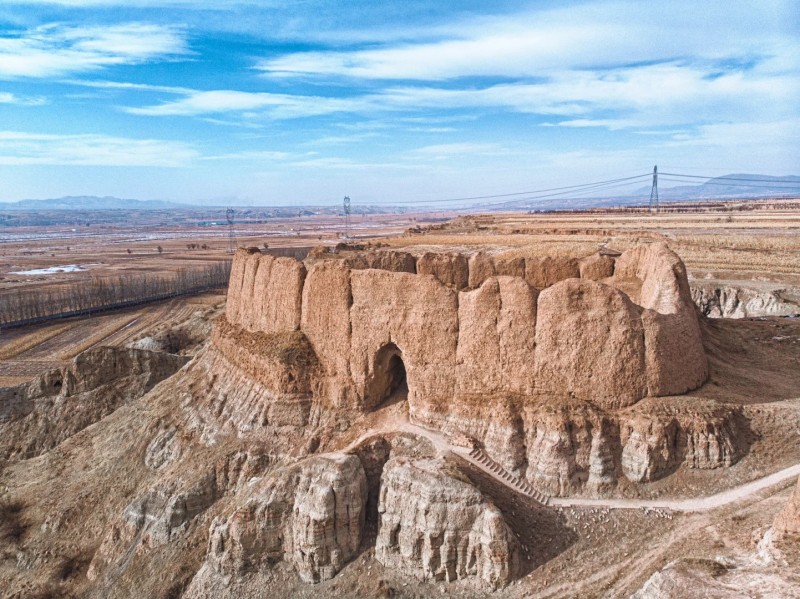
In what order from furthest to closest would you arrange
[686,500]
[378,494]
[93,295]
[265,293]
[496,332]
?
[93,295] < [265,293] < [496,332] < [378,494] < [686,500]

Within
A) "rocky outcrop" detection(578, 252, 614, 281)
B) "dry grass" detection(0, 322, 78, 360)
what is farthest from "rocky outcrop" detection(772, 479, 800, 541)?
"dry grass" detection(0, 322, 78, 360)

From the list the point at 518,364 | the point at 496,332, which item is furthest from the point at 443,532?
the point at 496,332

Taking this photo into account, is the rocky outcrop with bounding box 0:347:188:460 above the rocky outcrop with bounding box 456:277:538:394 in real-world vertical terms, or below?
below

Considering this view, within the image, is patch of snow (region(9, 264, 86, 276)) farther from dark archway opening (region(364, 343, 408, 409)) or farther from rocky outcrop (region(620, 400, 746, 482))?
rocky outcrop (region(620, 400, 746, 482))

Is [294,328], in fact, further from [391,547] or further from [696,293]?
[696,293]

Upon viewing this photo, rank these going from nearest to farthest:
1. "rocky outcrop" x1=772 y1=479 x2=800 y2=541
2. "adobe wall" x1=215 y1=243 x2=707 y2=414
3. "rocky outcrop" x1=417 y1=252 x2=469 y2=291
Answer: "rocky outcrop" x1=772 y1=479 x2=800 y2=541 < "adobe wall" x1=215 y1=243 x2=707 y2=414 < "rocky outcrop" x1=417 y1=252 x2=469 y2=291

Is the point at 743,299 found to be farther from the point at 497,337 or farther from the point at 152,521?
the point at 152,521

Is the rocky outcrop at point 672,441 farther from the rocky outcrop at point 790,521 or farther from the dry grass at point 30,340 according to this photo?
the dry grass at point 30,340

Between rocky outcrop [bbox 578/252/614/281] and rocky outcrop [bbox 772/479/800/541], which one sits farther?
rocky outcrop [bbox 578/252/614/281]
